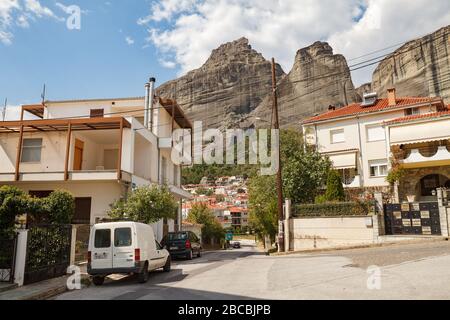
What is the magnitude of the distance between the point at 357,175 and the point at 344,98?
9137 centimetres

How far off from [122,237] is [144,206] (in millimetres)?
8186

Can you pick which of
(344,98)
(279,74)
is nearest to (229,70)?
(279,74)

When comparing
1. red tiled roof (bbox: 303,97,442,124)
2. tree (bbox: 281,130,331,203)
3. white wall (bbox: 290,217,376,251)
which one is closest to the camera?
white wall (bbox: 290,217,376,251)

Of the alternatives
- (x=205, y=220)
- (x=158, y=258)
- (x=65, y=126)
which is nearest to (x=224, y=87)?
(x=205, y=220)

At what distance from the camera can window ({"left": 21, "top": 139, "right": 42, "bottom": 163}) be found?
2388cm

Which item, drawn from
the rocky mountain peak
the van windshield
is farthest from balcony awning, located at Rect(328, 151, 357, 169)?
the rocky mountain peak

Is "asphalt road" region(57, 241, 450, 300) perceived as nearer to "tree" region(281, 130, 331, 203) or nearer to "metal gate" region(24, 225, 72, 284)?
"metal gate" region(24, 225, 72, 284)

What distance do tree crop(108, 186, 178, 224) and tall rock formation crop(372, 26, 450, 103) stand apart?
210 ft

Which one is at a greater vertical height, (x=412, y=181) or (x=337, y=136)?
(x=337, y=136)

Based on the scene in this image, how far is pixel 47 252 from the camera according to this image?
12.0 m

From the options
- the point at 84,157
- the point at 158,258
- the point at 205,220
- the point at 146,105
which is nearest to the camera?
the point at 158,258

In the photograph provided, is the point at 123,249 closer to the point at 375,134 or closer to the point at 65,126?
the point at 65,126
